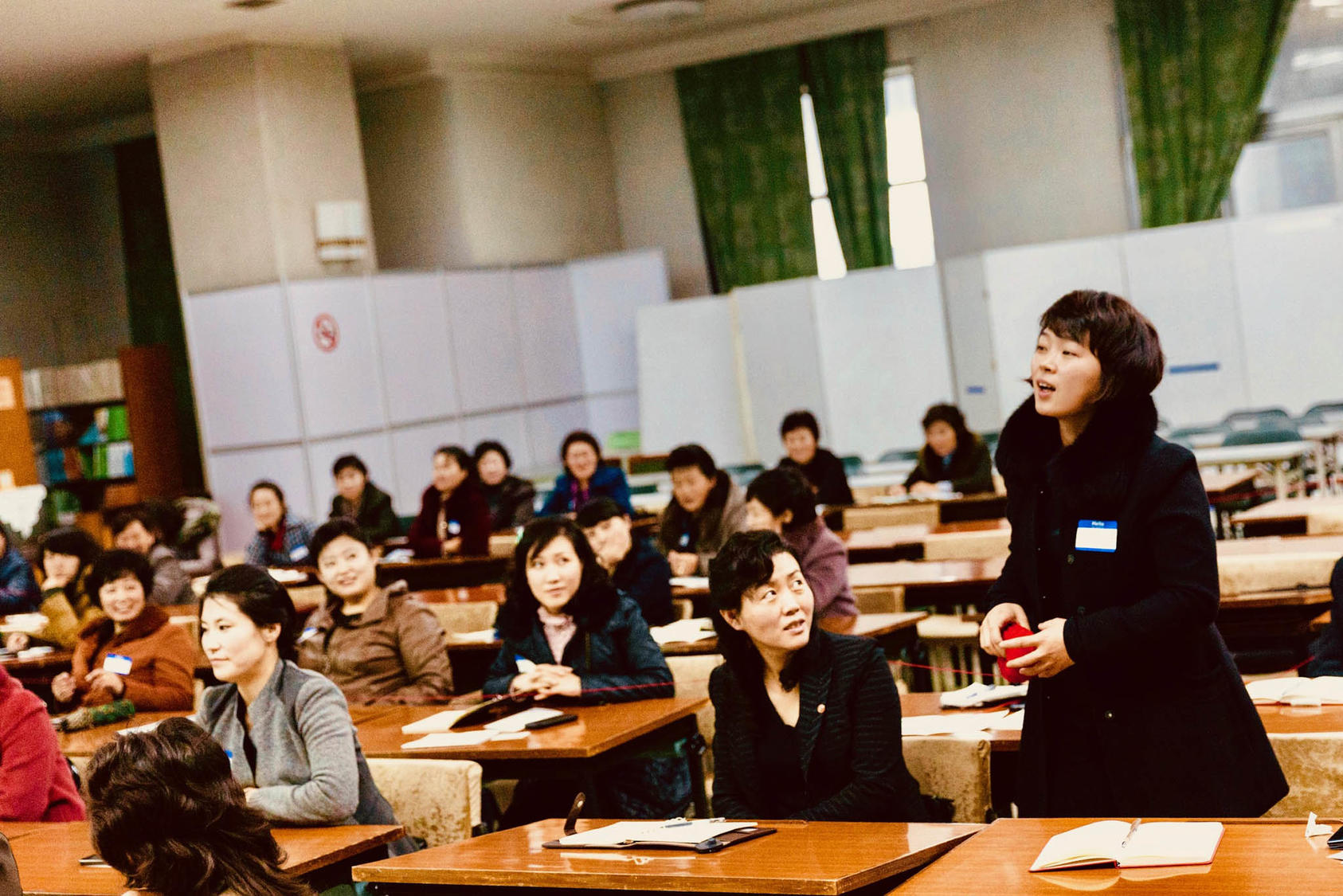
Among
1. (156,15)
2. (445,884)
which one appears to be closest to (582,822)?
(445,884)

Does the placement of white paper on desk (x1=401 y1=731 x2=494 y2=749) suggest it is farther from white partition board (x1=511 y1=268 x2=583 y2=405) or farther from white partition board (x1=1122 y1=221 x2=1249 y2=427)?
white partition board (x1=511 y1=268 x2=583 y2=405)

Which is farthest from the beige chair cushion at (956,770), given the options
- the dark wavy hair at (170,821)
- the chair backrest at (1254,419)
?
the chair backrest at (1254,419)

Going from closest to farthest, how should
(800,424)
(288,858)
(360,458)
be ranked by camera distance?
(288,858) < (800,424) < (360,458)

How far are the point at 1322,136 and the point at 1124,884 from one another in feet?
37.9

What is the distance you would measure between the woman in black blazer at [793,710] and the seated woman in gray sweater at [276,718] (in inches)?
33.6

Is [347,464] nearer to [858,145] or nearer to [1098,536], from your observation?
[858,145]

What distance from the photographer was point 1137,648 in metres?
2.69

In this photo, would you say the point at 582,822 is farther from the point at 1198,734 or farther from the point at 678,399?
the point at 678,399

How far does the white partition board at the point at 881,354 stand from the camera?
1236 centimetres

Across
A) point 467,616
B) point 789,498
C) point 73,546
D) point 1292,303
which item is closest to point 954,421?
point 1292,303

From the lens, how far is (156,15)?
10898mm

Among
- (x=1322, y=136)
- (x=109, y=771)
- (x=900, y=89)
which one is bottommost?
(x=109, y=771)

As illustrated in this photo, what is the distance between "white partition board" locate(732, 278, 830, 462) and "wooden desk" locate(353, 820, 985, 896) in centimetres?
969

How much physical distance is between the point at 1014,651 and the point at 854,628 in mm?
2563
